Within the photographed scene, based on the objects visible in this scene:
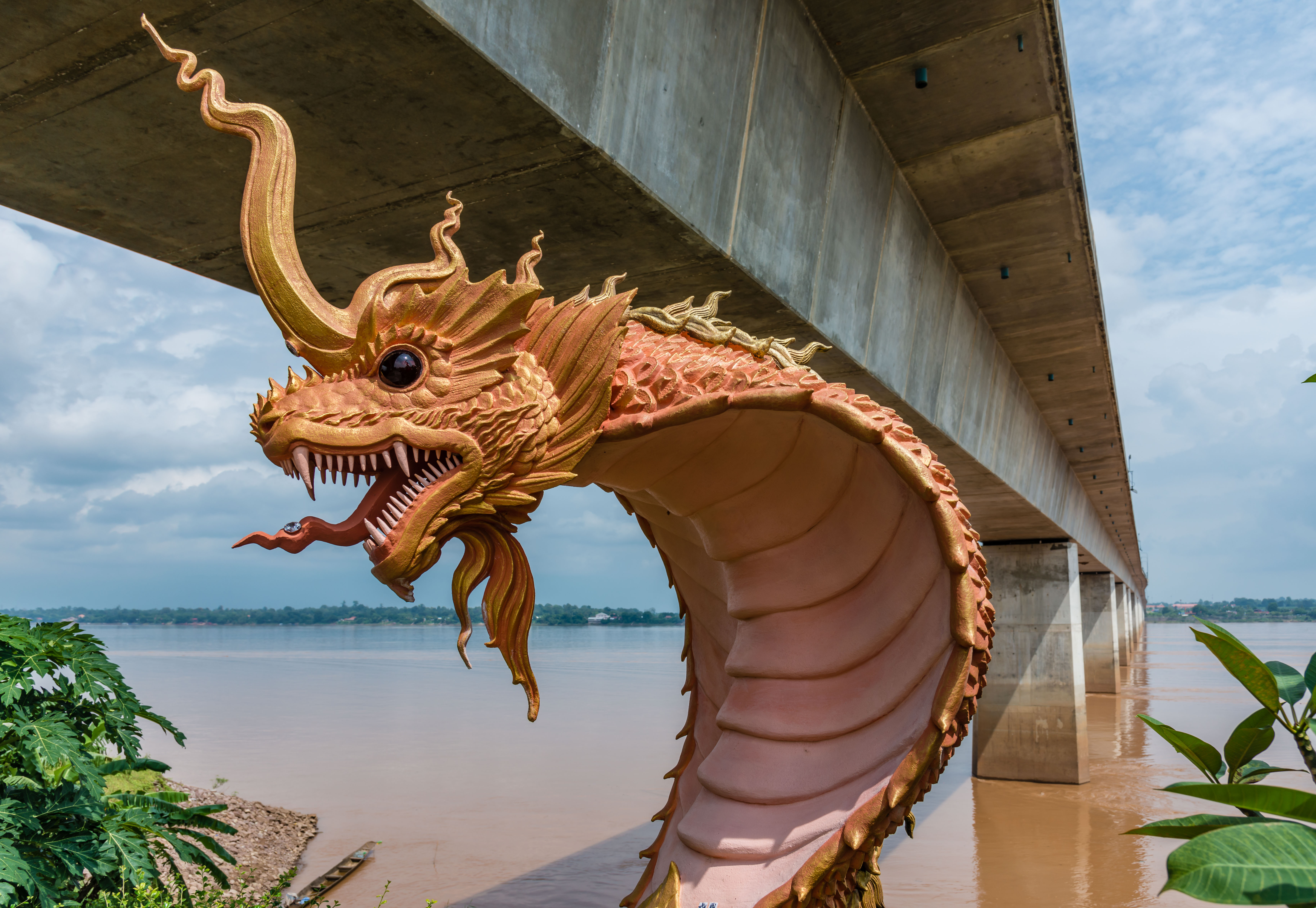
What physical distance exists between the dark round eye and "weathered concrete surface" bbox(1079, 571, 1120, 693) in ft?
111

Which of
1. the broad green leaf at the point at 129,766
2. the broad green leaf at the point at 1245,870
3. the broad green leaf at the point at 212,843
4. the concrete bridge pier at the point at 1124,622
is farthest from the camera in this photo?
the concrete bridge pier at the point at 1124,622

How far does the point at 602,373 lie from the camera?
2.30 meters

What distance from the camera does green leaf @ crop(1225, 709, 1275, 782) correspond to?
1.86 metres

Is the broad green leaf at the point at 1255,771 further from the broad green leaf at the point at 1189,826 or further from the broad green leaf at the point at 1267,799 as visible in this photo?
the broad green leaf at the point at 1267,799

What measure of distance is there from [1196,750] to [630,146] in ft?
7.83

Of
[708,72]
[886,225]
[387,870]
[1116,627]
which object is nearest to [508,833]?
[387,870]

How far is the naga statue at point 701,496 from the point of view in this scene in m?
2.04

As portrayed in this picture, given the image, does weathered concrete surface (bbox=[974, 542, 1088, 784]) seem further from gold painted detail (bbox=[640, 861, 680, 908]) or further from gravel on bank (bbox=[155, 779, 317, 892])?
gold painted detail (bbox=[640, 861, 680, 908])

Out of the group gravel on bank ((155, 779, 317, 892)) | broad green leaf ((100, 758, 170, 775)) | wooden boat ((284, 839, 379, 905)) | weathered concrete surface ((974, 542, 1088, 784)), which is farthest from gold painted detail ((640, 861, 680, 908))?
weathered concrete surface ((974, 542, 1088, 784))

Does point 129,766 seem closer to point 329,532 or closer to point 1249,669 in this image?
point 329,532

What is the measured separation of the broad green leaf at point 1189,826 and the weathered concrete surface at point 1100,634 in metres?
33.6

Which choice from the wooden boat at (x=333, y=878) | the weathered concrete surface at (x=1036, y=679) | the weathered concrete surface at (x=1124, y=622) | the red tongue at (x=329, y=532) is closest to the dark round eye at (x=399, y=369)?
the red tongue at (x=329, y=532)

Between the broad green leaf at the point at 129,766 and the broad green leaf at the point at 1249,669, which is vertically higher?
the broad green leaf at the point at 1249,669

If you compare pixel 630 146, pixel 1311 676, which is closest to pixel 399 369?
pixel 630 146
